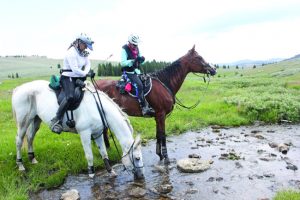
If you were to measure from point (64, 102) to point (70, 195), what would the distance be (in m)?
2.58

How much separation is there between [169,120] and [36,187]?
30.1 ft

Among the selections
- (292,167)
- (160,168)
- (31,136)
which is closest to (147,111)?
(160,168)

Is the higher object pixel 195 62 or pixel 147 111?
pixel 195 62

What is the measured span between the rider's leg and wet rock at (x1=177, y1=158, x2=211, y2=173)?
4.01 metres

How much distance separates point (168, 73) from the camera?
1190cm

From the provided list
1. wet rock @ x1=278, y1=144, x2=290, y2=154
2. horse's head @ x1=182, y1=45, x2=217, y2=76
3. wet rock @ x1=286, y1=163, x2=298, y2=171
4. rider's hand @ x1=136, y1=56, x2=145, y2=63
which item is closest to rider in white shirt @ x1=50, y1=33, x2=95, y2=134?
rider's hand @ x1=136, y1=56, x2=145, y2=63

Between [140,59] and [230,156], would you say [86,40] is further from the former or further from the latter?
[230,156]

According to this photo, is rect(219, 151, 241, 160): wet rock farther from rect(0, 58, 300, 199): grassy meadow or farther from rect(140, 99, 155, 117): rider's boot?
rect(0, 58, 300, 199): grassy meadow

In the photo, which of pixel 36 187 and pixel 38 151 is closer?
pixel 36 187

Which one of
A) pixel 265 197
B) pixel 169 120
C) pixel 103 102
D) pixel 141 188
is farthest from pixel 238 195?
pixel 169 120

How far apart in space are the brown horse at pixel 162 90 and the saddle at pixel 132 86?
173mm

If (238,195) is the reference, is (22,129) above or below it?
above

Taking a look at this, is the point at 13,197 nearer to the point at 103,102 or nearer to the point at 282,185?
the point at 103,102

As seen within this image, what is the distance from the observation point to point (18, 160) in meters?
10.0
